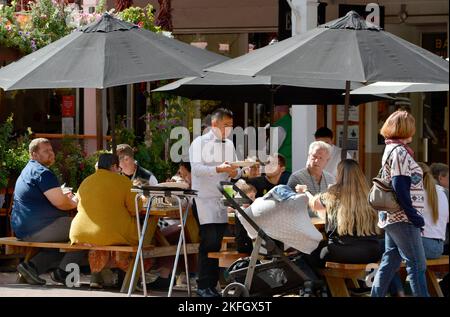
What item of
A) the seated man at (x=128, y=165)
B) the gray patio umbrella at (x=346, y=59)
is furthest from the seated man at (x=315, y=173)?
the seated man at (x=128, y=165)

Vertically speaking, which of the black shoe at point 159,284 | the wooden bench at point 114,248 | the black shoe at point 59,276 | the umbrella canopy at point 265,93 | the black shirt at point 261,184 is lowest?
the black shoe at point 159,284

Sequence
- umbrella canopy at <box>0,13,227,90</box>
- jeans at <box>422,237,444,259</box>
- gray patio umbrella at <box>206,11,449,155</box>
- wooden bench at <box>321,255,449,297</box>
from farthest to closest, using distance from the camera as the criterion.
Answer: umbrella canopy at <box>0,13,227,90</box> → jeans at <box>422,237,444,259</box> → wooden bench at <box>321,255,449,297</box> → gray patio umbrella at <box>206,11,449,155</box>

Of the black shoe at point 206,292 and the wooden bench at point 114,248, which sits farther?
the wooden bench at point 114,248

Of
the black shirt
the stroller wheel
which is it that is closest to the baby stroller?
the stroller wheel

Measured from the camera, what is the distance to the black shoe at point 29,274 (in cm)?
1130

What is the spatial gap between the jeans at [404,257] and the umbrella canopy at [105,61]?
243cm

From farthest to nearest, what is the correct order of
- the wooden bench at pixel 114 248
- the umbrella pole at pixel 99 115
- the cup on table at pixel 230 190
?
the umbrella pole at pixel 99 115
the wooden bench at pixel 114 248
the cup on table at pixel 230 190

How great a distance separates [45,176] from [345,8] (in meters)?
5.21

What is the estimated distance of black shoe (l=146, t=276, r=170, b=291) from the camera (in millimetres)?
11352

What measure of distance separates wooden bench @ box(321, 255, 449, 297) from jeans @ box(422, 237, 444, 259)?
0.05m

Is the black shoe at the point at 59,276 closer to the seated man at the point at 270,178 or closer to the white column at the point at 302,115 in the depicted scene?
the seated man at the point at 270,178

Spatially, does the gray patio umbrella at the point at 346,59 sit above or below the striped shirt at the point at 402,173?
above

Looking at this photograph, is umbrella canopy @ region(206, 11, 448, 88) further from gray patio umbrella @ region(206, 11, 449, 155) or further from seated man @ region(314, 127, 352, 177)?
seated man @ region(314, 127, 352, 177)

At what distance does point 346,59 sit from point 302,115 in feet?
19.5
